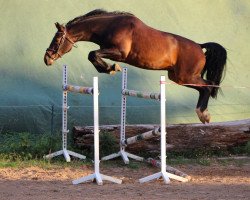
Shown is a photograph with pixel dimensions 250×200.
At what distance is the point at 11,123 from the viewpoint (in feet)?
33.8

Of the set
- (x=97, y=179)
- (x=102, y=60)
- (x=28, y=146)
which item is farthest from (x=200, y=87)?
(x=28, y=146)

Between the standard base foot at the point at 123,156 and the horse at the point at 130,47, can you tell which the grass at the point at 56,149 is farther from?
the horse at the point at 130,47

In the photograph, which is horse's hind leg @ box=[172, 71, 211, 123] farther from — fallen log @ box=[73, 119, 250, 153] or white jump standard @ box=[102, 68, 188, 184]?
fallen log @ box=[73, 119, 250, 153]

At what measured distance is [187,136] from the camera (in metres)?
9.64

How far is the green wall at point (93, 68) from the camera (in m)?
10.5

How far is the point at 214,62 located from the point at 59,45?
2.13m

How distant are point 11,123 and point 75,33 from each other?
8.87 feet

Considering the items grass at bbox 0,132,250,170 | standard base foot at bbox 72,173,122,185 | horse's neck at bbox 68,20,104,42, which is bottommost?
grass at bbox 0,132,250,170

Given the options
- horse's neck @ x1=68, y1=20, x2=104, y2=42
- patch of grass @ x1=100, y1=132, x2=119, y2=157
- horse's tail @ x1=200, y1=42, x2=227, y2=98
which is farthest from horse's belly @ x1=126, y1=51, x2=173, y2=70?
patch of grass @ x1=100, y1=132, x2=119, y2=157

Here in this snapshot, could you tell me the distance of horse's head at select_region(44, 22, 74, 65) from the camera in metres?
8.09

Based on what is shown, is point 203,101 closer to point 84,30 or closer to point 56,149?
point 84,30

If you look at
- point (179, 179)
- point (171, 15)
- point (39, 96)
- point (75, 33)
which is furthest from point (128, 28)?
point (171, 15)

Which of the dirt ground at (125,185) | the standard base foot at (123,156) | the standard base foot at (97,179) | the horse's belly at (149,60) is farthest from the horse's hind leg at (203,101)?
the standard base foot at (97,179)

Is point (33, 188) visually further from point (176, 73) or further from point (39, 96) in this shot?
point (39, 96)
